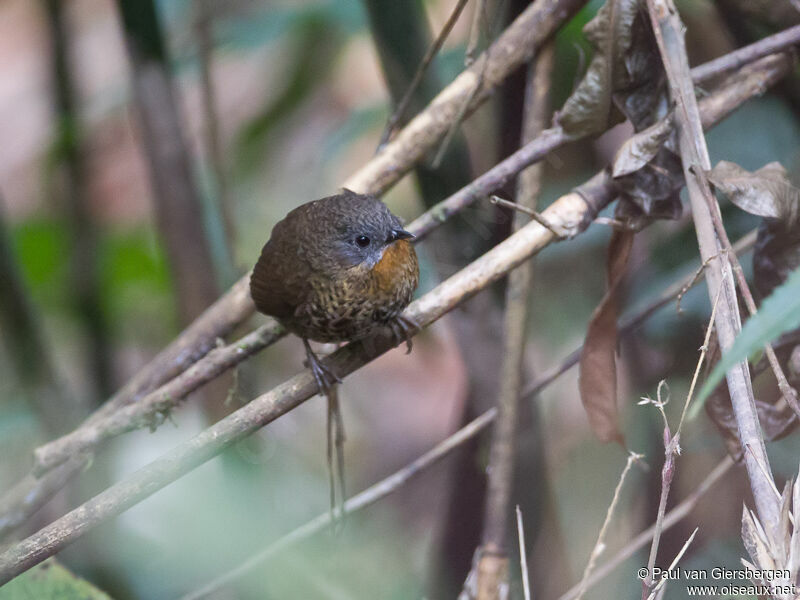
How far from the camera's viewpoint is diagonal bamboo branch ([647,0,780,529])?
1.34 meters

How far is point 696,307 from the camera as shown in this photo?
252 centimetres

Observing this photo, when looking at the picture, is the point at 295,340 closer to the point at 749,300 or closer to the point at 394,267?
the point at 394,267

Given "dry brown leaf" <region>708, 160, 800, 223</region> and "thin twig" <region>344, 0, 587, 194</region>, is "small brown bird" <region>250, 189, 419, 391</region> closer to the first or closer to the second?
"thin twig" <region>344, 0, 587, 194</region>

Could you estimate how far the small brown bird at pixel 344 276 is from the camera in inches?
78.4

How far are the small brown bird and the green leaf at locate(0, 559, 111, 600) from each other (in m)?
0.82

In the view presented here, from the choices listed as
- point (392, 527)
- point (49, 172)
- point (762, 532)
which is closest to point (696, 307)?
point (762, 532)

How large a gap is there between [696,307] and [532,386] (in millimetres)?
627

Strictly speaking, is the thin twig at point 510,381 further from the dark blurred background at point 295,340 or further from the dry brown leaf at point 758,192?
the dry brown leaf at point 758,192

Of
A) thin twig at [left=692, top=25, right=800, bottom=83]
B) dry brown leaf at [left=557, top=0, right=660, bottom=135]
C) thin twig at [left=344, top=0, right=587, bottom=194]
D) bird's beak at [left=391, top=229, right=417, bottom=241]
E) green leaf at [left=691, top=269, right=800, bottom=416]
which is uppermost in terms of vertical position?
thin twig at [left=344, top=0, right=587, bottom=194]

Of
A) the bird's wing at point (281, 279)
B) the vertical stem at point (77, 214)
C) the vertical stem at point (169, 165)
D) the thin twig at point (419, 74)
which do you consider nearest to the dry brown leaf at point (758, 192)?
the thin twig at point (419, 74)

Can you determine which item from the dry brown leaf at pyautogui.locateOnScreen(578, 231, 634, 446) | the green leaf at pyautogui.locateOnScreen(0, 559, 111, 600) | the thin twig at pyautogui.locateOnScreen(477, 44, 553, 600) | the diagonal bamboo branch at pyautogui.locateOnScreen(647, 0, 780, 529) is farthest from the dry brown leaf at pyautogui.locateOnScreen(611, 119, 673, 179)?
the green leaf at pyautogui.locateOnScreen(0, 559, 111, 600)

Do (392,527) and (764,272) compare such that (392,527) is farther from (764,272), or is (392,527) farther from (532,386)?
(764,272)

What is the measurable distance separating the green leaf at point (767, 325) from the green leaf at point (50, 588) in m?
1.68

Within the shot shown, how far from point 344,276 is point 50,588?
3.59 feet
